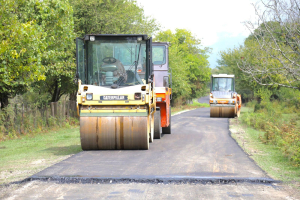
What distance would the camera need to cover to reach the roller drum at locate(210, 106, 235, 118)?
2972 cm

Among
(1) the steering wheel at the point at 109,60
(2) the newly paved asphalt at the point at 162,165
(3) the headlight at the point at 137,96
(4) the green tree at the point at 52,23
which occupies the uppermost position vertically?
(4) the green tree at the point at 52,23

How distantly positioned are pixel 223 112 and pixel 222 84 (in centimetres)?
289

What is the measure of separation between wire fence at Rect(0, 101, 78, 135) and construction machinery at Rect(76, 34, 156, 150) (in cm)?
709

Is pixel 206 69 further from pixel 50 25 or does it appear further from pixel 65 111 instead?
pixel 50 25

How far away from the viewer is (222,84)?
31.9 metres

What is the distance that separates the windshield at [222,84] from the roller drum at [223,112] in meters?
2.40

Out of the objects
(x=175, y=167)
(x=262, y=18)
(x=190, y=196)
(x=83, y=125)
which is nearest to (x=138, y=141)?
(x=83, y=125)

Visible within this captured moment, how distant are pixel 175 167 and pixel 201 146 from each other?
421 centimetres

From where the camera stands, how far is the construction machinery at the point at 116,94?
11.0m

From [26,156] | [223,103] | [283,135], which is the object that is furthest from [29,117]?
[223,103]

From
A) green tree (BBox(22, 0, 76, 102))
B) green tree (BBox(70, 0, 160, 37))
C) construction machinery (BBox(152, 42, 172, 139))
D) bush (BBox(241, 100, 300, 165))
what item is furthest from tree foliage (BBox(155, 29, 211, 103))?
construction machinery (BBox(152, 42, 172, 139))

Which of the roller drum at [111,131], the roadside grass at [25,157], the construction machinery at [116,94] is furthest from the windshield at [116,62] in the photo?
the roadside grass at [25,157]

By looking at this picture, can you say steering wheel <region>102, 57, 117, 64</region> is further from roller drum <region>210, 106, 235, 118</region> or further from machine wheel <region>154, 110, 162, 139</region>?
roller drum <region>210, 106, 235, 118</region>

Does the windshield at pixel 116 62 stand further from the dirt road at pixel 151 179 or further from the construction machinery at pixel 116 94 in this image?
the dirt road at pixel 151 179
